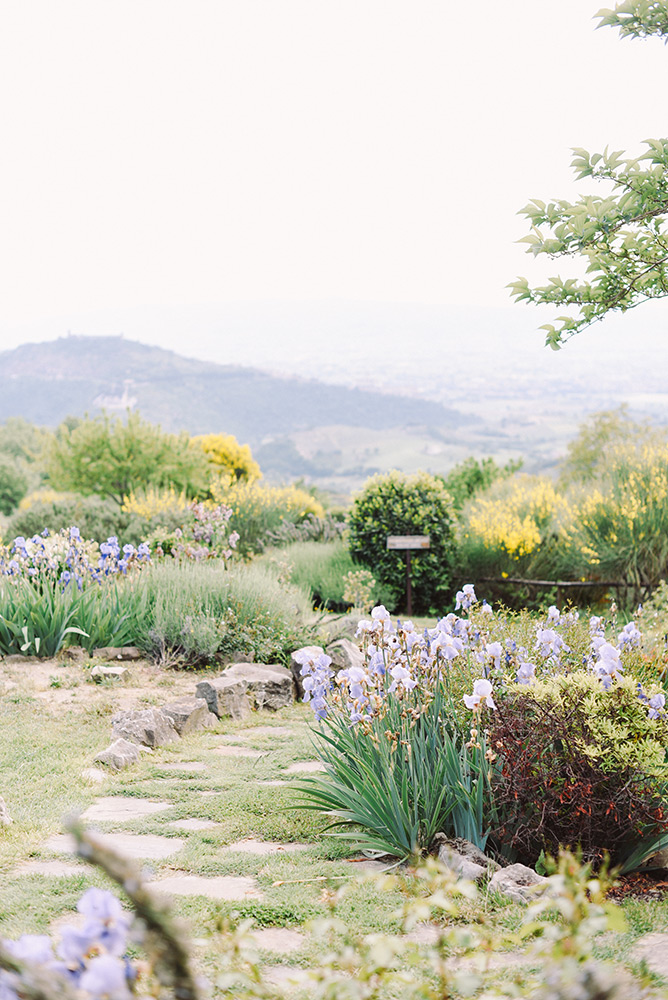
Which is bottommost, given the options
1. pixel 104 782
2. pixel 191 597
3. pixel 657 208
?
pixel 104 782

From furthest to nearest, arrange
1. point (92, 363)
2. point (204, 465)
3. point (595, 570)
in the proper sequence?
point (92, 363) → point (204, 465) → point (595, 570)

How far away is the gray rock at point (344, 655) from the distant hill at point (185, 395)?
83.3 m

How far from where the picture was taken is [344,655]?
694 cm

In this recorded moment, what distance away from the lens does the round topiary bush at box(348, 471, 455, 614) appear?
37.5 feet

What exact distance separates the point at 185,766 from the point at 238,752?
1.41 feet

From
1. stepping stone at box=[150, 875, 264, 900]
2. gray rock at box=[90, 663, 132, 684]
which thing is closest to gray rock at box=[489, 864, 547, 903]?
stepping stone at box=[150, 875, 264, 900]

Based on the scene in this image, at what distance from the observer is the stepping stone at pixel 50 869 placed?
333cm

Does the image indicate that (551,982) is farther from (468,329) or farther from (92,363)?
(468,329)

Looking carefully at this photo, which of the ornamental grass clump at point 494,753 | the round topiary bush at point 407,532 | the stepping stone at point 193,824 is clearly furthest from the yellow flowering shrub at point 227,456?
the ornamental grass clump at point 494,753

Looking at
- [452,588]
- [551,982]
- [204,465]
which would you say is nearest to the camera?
[551,982]

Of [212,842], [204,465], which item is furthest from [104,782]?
[204,465]

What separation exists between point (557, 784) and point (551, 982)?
2.34 m

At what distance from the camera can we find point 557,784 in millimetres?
3434

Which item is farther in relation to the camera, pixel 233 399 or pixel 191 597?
pixel 233 399
